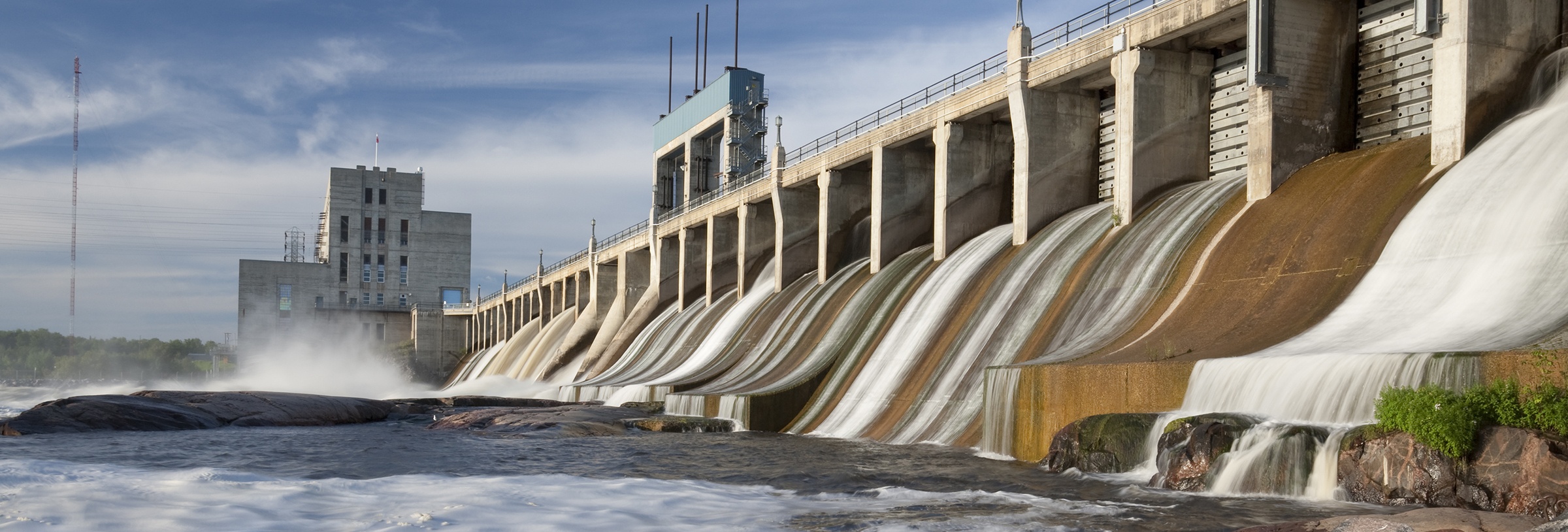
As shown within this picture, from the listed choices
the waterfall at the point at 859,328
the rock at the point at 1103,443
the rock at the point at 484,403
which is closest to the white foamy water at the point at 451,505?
the rock at the point at 1103,443

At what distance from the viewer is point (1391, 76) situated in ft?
72.2

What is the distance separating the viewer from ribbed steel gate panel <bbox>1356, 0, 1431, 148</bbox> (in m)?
21.3

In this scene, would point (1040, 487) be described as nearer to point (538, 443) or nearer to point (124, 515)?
point (124, 515)

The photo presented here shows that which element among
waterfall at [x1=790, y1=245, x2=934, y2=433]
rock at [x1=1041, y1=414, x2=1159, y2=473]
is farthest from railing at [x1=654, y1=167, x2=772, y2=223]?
rock at [x1=1041, y1=414, x2=1159, y2=473]

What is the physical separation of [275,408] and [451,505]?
65.0 ft

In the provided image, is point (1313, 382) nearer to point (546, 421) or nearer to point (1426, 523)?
point (1426, 523)

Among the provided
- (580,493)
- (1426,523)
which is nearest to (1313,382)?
(1426,523)

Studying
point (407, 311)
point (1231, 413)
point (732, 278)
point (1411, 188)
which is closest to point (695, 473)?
point (1231, 413)

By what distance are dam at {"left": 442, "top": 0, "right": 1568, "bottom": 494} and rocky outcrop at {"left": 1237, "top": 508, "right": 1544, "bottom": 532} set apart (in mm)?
2747

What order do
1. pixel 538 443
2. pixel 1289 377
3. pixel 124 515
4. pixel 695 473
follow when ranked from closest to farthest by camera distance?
pixel 124 515 < pixel 1289 377 < pixel 695 473 < pixel 538 443

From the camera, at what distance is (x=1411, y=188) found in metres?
18.3

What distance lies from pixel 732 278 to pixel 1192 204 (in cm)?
2805

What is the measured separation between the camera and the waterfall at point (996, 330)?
22547 mm

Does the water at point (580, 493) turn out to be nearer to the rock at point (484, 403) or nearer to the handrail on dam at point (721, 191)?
the rock at point (484, 403)
